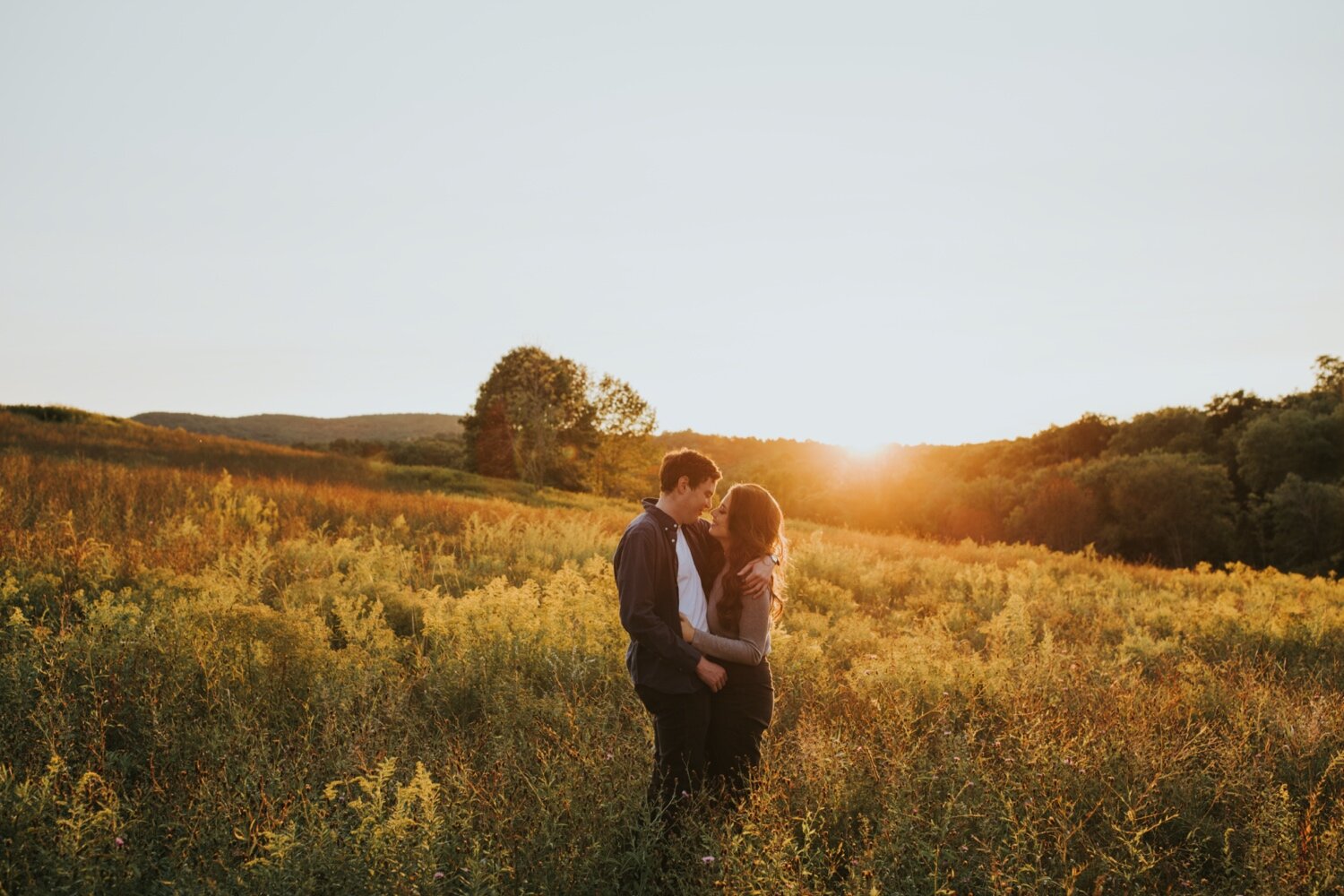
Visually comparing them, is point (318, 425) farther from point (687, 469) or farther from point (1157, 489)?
point (687, 469)

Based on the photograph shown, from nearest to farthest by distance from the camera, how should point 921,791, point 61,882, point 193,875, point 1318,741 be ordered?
point 193,875, point 61,882, point 921,791, point 1318,741

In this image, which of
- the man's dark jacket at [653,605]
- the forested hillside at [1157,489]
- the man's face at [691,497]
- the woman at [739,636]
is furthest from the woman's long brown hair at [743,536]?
the forested hillside at [1157,489]

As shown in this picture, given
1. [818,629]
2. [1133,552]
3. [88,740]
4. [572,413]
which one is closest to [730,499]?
[88,740]

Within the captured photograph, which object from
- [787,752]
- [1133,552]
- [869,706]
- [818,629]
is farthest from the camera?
[1133,552]

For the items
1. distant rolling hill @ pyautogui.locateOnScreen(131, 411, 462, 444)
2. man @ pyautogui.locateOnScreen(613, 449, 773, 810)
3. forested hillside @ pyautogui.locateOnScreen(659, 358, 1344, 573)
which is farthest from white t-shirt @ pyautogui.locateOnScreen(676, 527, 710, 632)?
distant rolling hill @ pyautogui.locateOnScreen(131, 411, 462, 444)

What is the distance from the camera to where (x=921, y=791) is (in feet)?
14.7

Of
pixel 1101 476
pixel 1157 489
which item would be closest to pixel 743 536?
pixel 1157 489

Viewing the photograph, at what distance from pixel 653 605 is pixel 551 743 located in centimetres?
206

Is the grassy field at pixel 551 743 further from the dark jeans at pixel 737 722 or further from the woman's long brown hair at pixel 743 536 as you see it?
the woman's long brown hair at pixel 743 536

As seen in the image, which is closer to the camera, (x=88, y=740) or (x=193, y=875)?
(x=193, y=875)

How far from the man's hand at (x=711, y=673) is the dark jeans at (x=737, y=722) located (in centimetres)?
27

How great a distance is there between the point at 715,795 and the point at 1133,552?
51.3 m

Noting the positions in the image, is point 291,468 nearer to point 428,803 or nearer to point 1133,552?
point 428,803

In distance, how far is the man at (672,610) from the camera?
11.9 feet
